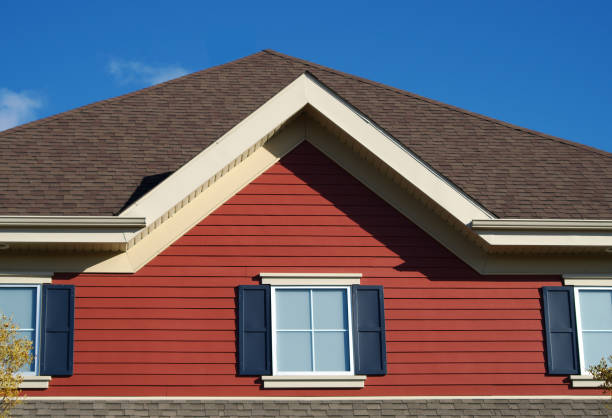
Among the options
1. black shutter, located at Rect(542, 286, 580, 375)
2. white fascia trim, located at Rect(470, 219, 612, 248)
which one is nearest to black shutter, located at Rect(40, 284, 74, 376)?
white fascia trim, located at Rect(470, 219, 612, 248)

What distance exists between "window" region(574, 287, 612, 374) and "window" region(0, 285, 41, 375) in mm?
7940

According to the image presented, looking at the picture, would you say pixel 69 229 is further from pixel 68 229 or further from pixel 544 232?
pixel 544 232

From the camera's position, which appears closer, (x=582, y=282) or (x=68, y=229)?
(x=68, y=229)

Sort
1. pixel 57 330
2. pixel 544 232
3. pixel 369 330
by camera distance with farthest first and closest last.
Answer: pixel 544 232 < pixel 369 330 < pixel 57 330

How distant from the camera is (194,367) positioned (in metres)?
11.8

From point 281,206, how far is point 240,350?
2294mm

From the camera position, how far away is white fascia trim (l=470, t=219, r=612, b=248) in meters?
12.1

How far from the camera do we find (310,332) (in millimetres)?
12047

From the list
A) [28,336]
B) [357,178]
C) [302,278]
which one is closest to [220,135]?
[357,178]

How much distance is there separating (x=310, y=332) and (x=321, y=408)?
1.08 meters

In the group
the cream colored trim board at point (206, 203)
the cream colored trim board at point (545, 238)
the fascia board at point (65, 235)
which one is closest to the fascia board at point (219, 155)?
the fascia board at point (65, 235)

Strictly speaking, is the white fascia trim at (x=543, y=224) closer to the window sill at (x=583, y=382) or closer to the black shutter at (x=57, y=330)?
the window sill at (x=583, y=382)

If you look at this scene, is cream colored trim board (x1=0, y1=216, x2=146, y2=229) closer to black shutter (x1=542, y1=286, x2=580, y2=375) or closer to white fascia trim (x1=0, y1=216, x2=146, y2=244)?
white fascia trim (x1=0, y1=216, x2=146, y2=244)

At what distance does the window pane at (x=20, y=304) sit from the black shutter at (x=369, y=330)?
462 centimetres
